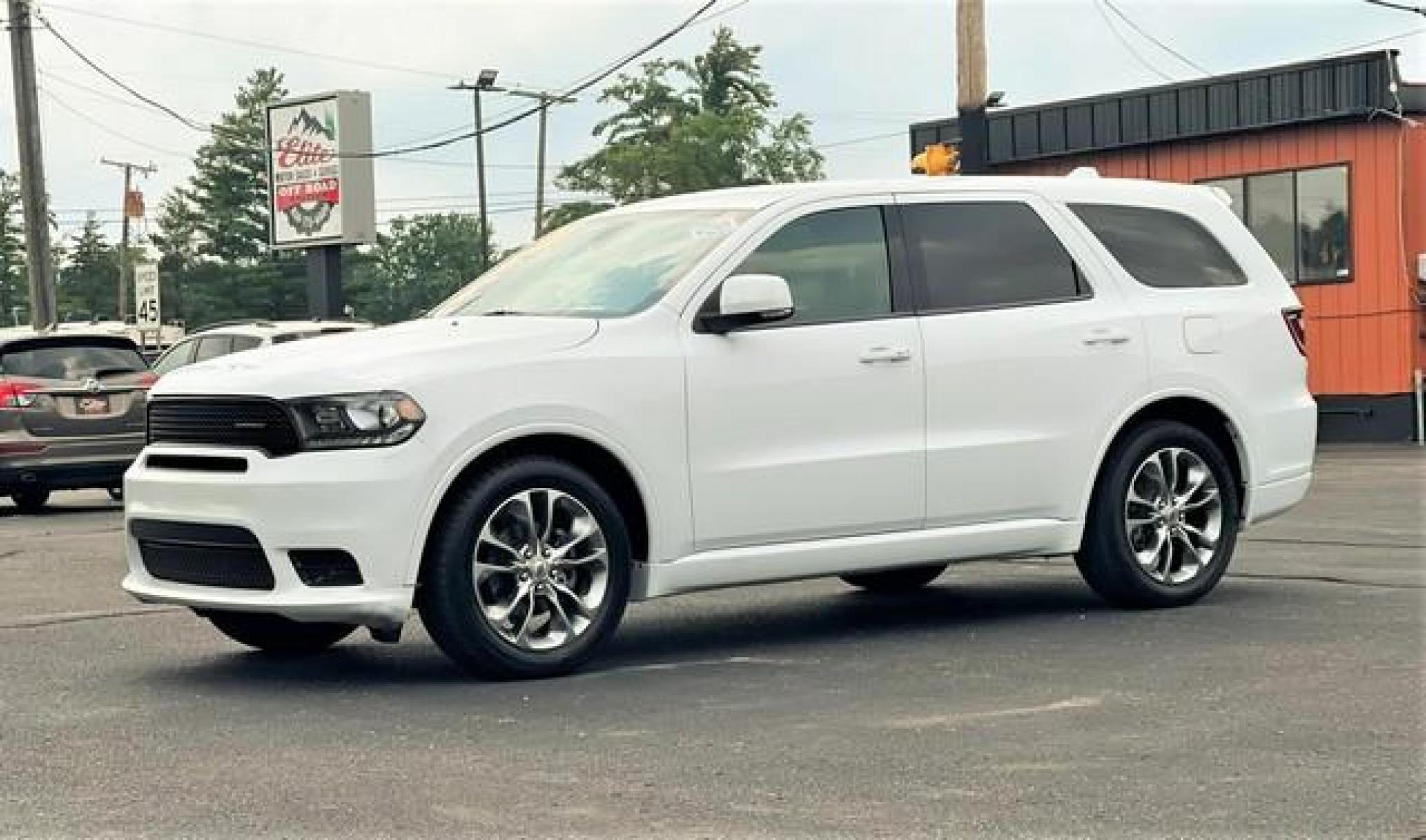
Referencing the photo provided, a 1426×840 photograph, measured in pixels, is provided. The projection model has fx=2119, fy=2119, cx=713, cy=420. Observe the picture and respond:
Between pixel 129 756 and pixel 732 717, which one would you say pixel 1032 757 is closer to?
pixel 732 717

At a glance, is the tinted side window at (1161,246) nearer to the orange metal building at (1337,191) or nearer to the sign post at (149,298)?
the orange metal building at (1337,191)

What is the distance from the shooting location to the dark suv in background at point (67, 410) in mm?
17672

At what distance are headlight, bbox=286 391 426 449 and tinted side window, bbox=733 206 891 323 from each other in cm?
156

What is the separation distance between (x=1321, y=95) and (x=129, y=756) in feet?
76.9

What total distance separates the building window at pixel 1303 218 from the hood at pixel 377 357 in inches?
815

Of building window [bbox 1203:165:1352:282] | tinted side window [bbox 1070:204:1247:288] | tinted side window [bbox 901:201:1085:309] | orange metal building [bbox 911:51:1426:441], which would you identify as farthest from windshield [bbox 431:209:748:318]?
building window [bbox 1203:165:1352:282]

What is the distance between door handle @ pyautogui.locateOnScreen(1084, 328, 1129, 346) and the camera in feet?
28.9

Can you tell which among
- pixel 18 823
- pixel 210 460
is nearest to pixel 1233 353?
pixel 210 460

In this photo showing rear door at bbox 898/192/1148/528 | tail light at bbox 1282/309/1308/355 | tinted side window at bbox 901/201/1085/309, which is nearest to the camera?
rear door at bbox 898/192/1148/528

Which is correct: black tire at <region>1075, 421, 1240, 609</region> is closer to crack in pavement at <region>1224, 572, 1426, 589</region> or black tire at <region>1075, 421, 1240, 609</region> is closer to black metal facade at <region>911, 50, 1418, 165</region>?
crack in pavement at <region>1224, 572, 1426, 589</region>

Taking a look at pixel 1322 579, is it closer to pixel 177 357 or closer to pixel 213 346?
pixel 213 346

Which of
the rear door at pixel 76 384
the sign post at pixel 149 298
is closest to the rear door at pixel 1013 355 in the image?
the rear door at pixel 76 384

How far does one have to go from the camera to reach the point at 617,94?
296ft

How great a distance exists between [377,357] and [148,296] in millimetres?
37274
